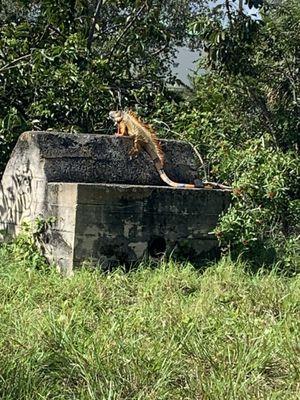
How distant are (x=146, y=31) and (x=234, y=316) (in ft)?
22.0

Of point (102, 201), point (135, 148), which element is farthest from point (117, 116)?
point (102, 201)

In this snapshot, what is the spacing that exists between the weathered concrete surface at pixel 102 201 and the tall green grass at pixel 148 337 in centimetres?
45

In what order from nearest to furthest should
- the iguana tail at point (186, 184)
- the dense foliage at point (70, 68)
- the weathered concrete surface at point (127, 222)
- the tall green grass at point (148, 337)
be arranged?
the tall green grass at point (148, 337)
the weathered concrete surface at point (127, 222)
the iguana tail at point (186, 184)
the dense foliage at point (70, 68)

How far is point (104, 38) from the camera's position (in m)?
11.4

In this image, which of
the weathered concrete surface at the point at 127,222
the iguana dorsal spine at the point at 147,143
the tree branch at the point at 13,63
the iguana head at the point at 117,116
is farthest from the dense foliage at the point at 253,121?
the tree branch at the point at 13,63

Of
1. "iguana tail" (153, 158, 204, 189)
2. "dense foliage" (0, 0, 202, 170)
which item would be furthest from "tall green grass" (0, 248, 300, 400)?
"dense foliage" (0, 0, 202, 170)

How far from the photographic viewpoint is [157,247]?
21.4ft

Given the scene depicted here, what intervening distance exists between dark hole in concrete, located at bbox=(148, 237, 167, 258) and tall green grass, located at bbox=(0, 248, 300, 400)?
57cm

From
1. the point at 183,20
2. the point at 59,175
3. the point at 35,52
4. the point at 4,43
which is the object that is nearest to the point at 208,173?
the point at 59,175

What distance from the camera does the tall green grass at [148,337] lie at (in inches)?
133

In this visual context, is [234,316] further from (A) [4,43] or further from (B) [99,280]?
(A) [4,43]

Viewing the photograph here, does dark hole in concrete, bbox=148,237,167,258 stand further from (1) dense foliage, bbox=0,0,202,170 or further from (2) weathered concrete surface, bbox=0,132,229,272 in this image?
(1) dense foliage, bbox=0,0,202,170

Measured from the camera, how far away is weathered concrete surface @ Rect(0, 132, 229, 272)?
6.16 m

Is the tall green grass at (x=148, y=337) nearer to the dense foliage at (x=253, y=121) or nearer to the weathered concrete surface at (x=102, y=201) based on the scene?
the weathered concrete surface at (x=102, y=201)
